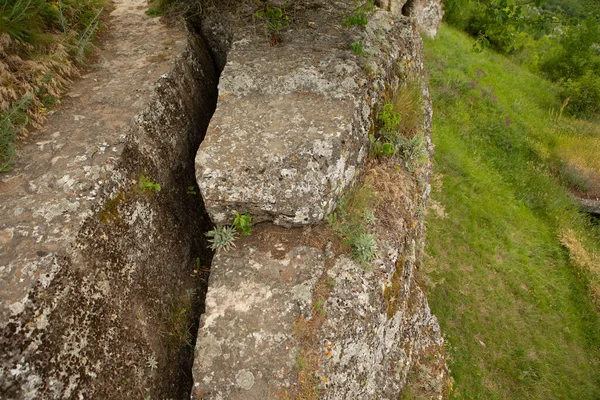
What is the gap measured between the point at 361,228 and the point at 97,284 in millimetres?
3138

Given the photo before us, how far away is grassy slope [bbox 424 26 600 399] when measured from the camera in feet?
26.4

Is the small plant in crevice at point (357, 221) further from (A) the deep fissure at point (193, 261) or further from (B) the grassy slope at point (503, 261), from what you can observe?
(B) the grassy slope at point (503, 261)

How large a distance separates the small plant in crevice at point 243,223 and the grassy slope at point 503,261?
549 cm

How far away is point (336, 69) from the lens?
5723mm

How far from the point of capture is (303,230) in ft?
16.0

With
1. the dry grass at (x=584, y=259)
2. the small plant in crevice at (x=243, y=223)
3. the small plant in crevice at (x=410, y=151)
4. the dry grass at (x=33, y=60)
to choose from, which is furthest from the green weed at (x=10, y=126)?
the dry grass at (x=584, y=259)

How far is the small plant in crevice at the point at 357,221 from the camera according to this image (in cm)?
477

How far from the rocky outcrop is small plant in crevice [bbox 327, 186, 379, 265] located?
115mm

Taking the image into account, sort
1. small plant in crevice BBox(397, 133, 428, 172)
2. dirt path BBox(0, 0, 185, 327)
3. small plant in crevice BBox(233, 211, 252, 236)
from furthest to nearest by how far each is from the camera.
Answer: small plant in crevice BBox(397, 133, 428, 172) < small plant in crevice BBox(233, 211, 252, 236) < dirt path BBox(0, 0, 185, 327)

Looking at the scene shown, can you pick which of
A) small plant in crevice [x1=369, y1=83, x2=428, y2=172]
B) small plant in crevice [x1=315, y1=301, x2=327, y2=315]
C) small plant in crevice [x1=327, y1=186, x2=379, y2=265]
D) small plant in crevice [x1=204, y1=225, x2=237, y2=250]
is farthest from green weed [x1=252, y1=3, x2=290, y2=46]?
small plant in crevice [x1=315, y1=301, x2=327, y2=315]

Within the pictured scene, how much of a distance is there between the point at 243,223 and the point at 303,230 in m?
0.80

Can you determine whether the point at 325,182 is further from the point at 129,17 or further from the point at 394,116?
the point at 129,17

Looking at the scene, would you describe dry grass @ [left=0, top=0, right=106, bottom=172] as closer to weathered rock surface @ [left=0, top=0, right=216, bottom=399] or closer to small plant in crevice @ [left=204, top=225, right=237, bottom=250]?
weathered rock surface @ [left=0, top=0, right=216, bottom=399]

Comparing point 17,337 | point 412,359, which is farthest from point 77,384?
point 412,359
